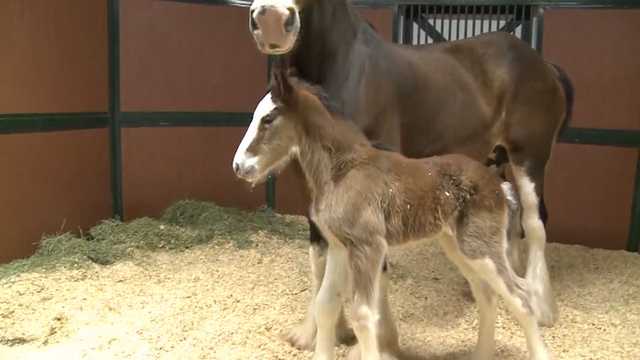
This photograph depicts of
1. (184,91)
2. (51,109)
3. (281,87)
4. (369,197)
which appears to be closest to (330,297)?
(369,197)

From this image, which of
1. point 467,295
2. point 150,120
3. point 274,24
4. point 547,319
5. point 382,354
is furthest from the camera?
point 150,120

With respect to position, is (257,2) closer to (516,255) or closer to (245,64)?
(516,255)

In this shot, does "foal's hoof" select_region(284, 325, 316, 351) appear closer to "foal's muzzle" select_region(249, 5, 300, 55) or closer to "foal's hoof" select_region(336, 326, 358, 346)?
"foal's hoof" select_region(336, 326, 358, 346)

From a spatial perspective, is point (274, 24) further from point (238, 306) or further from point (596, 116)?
point (596, 116)

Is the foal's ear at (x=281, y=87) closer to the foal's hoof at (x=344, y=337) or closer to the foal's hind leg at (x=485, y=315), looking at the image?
the foal's hind leg at (x=485, y=315)

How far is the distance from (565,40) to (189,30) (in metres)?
2.71

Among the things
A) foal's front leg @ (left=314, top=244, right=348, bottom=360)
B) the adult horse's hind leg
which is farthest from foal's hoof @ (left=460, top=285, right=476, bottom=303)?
foal's front leg @ (left=314, top=244, right=348, bottom=360)

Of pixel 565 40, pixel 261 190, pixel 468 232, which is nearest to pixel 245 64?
pixel 261 190

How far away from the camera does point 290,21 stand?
234cm

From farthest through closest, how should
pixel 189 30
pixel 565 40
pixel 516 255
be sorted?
pixel 189 30 < pixel 565 40 < pixel 516 255

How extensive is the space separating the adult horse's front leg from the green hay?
4.91ft

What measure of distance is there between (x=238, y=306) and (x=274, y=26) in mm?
1626

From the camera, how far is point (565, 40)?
4531mm

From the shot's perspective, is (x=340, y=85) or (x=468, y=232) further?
(x=340, y=85)
